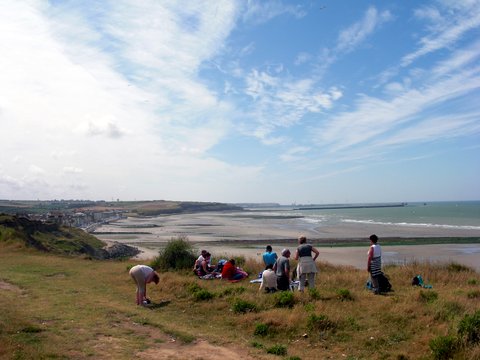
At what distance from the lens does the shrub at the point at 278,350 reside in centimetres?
728

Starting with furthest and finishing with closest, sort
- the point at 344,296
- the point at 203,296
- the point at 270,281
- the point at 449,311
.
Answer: the point at 270,281
the point at 203,296
the point at 344,296
the point at 449,311

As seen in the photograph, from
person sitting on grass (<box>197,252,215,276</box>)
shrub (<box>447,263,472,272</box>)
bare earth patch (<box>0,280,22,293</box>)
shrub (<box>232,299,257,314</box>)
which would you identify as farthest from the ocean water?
bare earth patch (<box>0,280,22,293</box>)

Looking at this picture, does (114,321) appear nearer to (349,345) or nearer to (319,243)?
(349,345)

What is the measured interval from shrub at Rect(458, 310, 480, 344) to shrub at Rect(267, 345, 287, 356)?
3029 millimetres

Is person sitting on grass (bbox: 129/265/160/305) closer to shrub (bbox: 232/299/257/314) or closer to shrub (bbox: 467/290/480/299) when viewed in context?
shrub (bbox: 232/299/257/314)


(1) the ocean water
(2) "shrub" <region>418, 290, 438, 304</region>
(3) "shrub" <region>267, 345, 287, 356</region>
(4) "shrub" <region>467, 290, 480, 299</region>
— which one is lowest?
(1) the ocean water

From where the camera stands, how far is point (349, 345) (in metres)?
7.77

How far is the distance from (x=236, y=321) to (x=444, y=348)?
14.4ft

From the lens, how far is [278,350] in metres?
7.34

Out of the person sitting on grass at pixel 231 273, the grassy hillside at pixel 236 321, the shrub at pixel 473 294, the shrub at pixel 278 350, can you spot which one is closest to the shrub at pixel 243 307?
the grassy hillside at pixel 236 321

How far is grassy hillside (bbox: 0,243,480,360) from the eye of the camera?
715 cm

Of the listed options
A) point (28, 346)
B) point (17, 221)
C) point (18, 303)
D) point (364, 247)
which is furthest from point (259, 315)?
point (364, 247)

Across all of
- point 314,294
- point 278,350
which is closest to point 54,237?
point 314,294

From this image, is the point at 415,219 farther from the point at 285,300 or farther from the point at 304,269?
the point at 285,300
